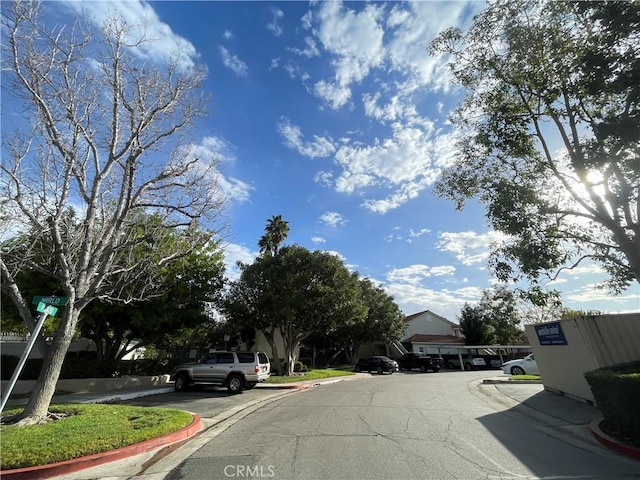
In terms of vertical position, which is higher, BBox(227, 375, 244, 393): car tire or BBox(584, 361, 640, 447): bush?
BBox(227, 375, 244, 393): car tire

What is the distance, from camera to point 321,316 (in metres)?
27.3

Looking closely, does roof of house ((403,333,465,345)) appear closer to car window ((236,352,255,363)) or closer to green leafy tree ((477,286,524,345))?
green leafy tree ((477,286,524,345))

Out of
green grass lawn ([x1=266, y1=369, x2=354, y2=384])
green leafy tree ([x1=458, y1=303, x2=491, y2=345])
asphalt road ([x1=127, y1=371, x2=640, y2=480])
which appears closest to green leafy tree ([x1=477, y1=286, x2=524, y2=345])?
green leafy tree ([x1=458, y1=303, x2=491, y2=345])

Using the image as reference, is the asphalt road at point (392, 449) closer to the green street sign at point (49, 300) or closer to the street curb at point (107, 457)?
the street curb at point (107, 457)

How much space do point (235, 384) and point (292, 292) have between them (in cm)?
847

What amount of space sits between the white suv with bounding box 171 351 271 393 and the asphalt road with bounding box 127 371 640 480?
614cm

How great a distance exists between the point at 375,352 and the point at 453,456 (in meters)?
51.6

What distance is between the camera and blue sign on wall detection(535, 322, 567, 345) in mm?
12969

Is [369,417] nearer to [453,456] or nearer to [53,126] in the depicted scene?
[453,456]

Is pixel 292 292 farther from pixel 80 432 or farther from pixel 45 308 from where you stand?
pixel 45 308

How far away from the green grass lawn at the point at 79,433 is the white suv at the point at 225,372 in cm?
770

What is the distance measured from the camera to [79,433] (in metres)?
7.41

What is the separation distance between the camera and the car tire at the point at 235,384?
57.5 ft

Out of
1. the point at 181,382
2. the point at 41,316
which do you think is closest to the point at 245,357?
the point at 181,382
